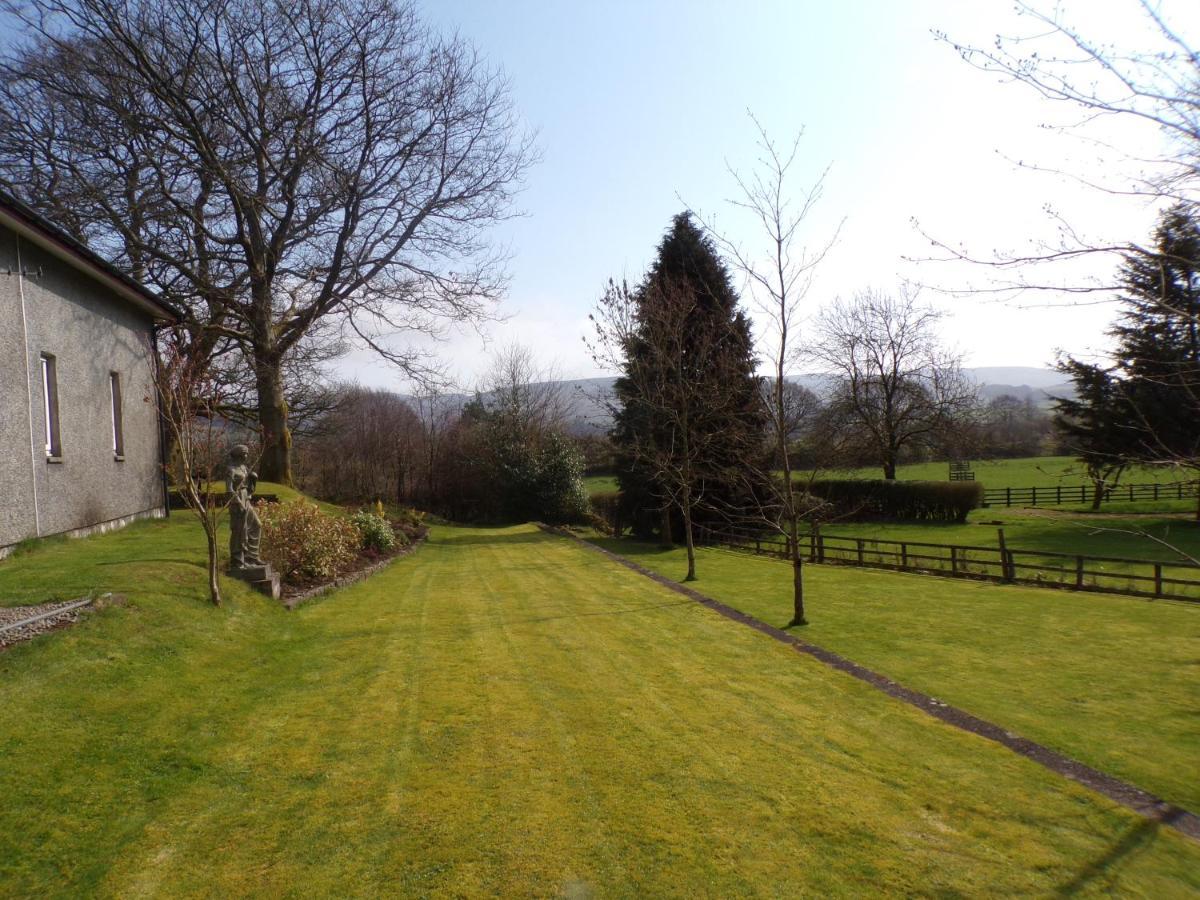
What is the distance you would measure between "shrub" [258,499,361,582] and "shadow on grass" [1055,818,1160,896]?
441 inches

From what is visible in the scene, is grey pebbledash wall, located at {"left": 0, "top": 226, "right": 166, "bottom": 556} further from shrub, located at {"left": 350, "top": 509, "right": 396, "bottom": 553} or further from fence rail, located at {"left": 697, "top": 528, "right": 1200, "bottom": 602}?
fence rail, located at {"left": 697, "top": 528, "right": 1200, "bottom": 602}

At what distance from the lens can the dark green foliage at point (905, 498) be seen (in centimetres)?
3628

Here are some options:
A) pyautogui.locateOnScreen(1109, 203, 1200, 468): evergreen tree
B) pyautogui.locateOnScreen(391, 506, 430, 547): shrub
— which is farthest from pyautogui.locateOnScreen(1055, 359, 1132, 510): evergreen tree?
pyautogui.locateOnScreen(391, 506, 430, 547): shrub

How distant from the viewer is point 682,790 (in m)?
5.04

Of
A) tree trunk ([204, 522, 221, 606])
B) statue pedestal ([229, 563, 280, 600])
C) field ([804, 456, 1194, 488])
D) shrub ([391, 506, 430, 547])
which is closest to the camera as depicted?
tree trunk ([204, 522, 221, 606])

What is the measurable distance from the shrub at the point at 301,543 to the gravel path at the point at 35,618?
5.01 metres

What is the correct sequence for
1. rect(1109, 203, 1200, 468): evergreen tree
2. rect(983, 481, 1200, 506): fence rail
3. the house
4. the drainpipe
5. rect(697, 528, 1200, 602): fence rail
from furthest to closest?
1. rect(983, 481, 1200, 506): fence rail
2. rect(697, 528, 1200, 602): fence rail
3. the drainpipe
4. the house
5. rect(1109, 203, 1200, 468): evergreen tree

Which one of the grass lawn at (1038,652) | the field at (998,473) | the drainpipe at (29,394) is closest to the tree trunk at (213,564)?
the drainpipe at (29,394)

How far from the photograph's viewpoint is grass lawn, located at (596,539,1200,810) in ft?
22.4

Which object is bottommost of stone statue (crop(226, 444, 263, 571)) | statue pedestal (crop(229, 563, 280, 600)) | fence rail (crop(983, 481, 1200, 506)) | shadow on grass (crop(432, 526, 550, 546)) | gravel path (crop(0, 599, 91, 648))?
fence rail (crop(983, 481, 1200, 506))

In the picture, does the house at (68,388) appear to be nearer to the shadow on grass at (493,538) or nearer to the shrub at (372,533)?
the shrub at (372,533)

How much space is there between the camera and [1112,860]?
179 inches

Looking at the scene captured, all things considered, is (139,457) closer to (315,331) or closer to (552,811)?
(315,331)

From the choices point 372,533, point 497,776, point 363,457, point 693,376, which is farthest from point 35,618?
point 363,457
